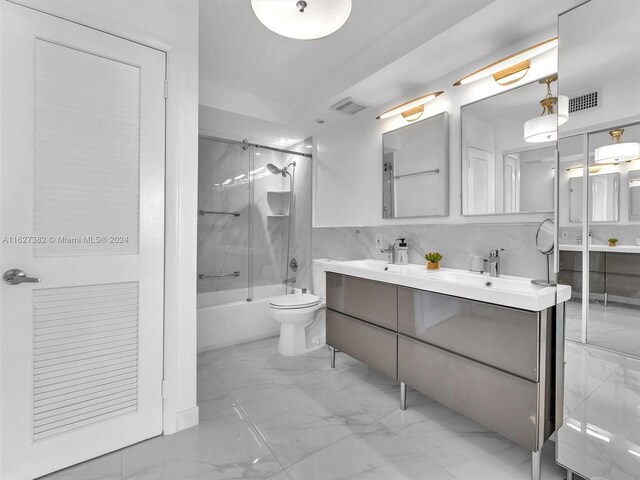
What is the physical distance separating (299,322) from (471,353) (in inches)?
62.6

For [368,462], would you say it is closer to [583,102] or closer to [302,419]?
[302,419]

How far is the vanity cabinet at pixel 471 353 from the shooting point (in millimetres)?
1383

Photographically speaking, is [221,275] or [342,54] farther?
[221,275]

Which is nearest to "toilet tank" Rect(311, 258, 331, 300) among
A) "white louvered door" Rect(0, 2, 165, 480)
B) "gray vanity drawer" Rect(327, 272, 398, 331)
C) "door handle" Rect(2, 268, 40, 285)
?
"gray vanity drawer" Rect(327, 272, 398, 331)

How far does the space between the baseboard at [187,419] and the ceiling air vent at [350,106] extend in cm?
256

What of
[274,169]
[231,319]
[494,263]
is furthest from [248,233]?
[494,263]

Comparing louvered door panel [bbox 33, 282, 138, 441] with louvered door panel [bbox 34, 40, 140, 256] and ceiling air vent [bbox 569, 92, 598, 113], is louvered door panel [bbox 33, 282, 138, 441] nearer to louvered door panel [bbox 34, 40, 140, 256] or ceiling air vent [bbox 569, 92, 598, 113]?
louvered door panel [bbox 34, 40, 140, 256]

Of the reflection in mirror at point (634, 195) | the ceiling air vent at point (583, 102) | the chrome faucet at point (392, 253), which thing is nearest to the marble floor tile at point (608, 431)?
the reflection in mirror at point (634, 195)

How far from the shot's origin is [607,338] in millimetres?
1273

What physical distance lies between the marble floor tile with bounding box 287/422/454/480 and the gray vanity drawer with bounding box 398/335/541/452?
0.33 m

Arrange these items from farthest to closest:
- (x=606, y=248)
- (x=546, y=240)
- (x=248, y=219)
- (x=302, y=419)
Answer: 1. (x=248, y=219)
2. (x=302, y=419)
3. (x=546, y=240)
4. (x=606, y=248)

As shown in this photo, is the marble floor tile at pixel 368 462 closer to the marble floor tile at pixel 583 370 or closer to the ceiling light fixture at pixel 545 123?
the marble floor tile at pixel 583 370

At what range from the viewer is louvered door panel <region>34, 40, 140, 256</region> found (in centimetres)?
142

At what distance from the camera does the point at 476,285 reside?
5.70ft
